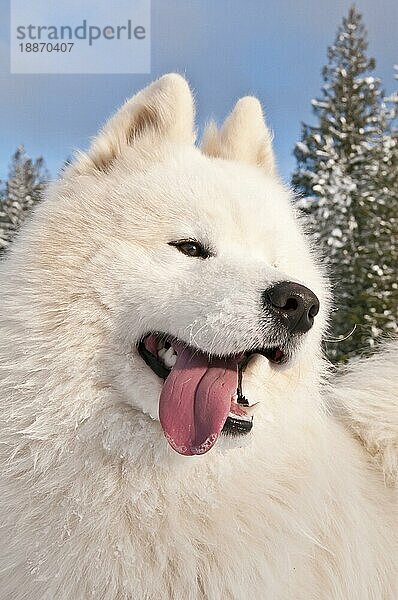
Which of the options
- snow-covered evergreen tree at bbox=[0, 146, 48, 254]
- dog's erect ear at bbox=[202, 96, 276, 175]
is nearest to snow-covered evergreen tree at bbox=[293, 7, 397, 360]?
snow-covered evergreen tree at bbox=[0, 146, 48, 254]

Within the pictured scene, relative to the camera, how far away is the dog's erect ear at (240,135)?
165 inches

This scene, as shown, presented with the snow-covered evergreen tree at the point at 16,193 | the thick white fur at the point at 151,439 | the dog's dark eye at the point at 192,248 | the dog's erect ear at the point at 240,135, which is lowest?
the thick white fur at the point at 151,439

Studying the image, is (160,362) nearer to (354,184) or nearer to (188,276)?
(188,276)

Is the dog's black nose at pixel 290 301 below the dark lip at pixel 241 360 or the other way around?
the other way around

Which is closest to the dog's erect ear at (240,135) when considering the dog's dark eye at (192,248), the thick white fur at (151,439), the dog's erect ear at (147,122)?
the dog's erect ear at (147,122)

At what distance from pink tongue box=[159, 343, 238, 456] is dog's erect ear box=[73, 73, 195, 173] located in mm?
1276

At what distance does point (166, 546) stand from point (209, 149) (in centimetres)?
214

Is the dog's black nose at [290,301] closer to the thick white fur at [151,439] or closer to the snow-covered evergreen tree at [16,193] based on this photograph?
the thick white fur at [151,439]

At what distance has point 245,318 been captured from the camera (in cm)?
311

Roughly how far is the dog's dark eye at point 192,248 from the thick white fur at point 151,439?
0.05m

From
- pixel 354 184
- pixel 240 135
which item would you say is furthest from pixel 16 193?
pixel 240 135

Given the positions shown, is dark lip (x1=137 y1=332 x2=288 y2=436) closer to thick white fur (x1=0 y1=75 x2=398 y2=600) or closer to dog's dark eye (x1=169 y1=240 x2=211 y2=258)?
thick white fur (x1=0 y1=75 x2=398 y2=600)

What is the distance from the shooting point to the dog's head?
10.3 feet

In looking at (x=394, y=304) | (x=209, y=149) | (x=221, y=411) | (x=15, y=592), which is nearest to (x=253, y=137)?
(x=209, y=149)
